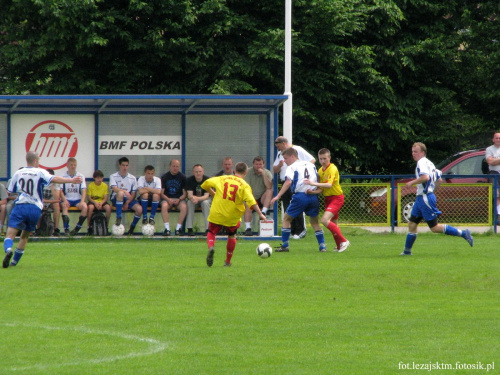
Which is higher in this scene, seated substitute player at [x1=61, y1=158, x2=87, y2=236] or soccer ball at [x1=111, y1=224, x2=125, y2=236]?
seated substitute player at [x1=61, y1=158, x2=87, y2=236]

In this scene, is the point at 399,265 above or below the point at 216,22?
below

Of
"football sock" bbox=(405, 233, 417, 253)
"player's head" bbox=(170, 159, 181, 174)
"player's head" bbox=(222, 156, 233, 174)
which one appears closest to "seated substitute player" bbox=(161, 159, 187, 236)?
"player's head" bbox=(170, 159, 181, 174)

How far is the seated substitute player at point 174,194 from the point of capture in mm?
18719

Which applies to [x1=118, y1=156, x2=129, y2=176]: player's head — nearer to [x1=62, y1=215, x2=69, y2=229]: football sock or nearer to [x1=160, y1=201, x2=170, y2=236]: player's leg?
[x1=160, y1=201, x2=170, y2=236]: player's leg

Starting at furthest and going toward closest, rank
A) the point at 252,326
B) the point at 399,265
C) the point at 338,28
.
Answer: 1. the point at 338,28
2. the point at 399,265
3. the point at 252,326

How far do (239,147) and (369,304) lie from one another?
10624 millimetres

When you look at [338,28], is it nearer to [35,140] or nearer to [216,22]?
[216,22]

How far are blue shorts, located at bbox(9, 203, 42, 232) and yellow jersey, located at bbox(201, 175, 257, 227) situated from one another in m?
2.51

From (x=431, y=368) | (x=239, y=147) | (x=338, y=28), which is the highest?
(x=338, y=28)

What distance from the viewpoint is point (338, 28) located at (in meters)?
26.3

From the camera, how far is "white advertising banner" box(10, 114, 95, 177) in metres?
19.4

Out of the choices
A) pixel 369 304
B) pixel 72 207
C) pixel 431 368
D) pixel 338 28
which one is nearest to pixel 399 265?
pixel 369 304

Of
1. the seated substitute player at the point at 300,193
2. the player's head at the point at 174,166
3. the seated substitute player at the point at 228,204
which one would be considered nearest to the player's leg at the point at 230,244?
the seated substitute player at the point at 228,204

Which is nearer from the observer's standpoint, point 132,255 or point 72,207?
point 132,255
